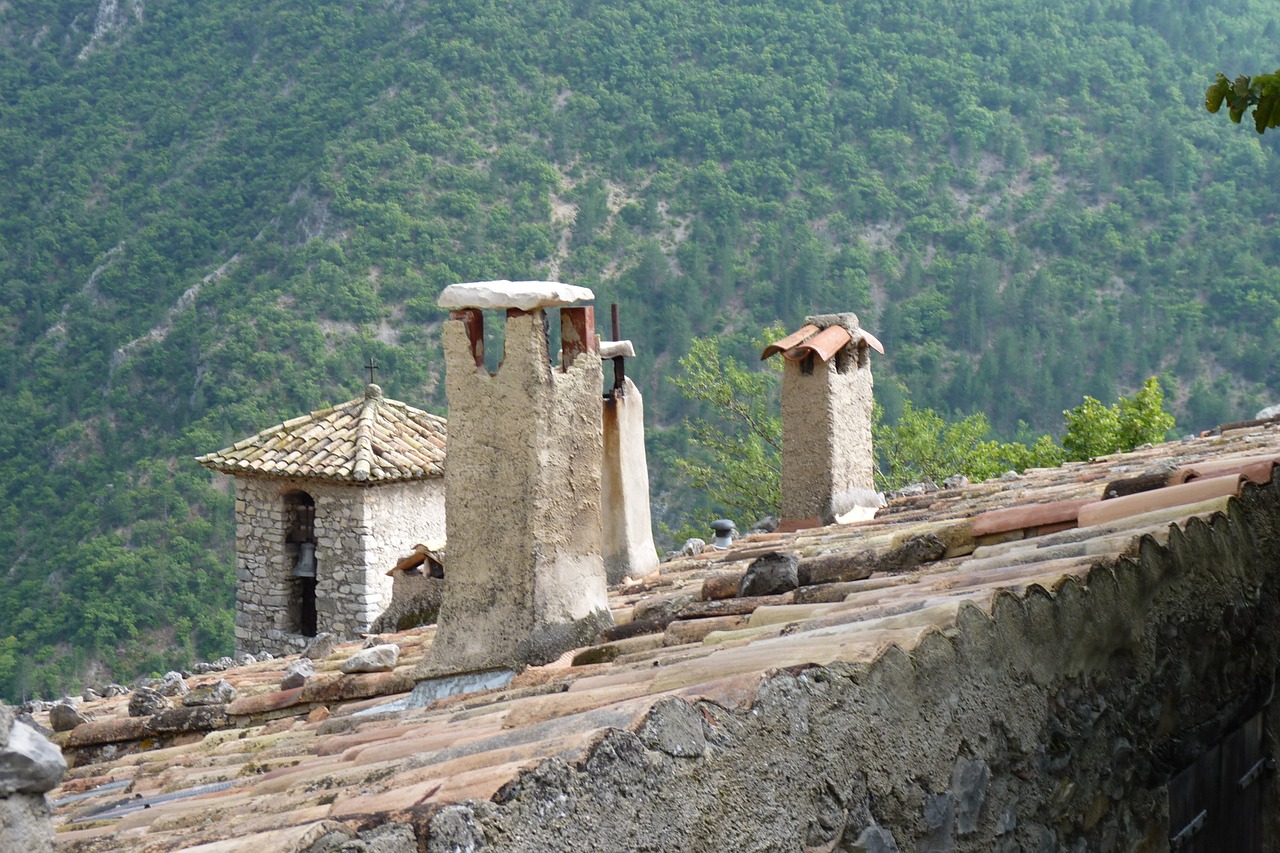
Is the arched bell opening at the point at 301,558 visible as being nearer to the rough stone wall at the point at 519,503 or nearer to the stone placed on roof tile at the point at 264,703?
the stone placed on roof tile at the point at 264,703

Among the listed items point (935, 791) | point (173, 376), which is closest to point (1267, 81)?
point (935, 791)

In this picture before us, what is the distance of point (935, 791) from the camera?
245 cm

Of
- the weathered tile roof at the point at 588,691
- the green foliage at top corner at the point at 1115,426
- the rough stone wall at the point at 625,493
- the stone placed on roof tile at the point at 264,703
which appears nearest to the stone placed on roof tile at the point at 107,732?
the weathered tile roof at the point at 588,691

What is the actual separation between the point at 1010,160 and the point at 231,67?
2499 centimetres

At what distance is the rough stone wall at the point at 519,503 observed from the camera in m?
4.67

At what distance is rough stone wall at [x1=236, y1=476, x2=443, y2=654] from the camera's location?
16203mm

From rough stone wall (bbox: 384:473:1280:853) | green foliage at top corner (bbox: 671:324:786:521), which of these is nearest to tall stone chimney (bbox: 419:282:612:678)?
rough stone wall (bbox: 384:473:1280:853)

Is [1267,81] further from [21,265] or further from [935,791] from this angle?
[21,265]

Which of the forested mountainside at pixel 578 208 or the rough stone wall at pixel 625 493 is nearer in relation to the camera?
the rough stone wall at pixel 625 493

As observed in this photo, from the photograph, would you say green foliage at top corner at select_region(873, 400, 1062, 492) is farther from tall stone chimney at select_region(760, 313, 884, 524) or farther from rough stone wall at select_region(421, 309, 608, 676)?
rough stone wall at select_region(421, 309, 608, 676)

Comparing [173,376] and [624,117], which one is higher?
[624,117]

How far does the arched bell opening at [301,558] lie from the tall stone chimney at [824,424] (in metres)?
8.41

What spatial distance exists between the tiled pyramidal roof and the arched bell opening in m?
0.69

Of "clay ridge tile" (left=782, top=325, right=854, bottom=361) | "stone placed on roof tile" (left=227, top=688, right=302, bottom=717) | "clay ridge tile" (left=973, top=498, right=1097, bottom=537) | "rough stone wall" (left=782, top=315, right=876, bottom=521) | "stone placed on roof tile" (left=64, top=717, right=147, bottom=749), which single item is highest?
"clay ridge tile" (left=782, top=325, right=854, bottom=361)
